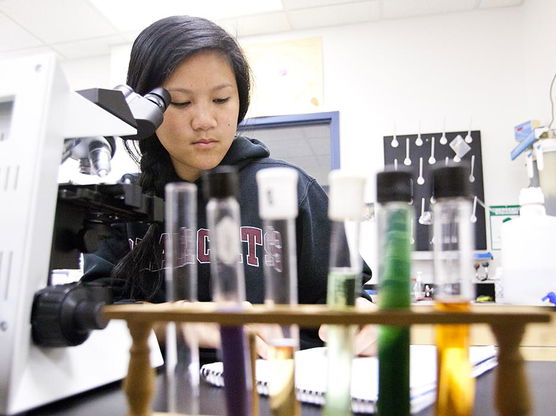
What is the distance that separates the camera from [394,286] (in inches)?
13.1

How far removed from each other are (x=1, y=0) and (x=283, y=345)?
2.62 m

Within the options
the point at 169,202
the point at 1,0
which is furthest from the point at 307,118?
the point at 169,202

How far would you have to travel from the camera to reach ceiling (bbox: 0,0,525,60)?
2336mm

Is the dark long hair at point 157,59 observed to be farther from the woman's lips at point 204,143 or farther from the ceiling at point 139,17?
the ceiling at point 139,17

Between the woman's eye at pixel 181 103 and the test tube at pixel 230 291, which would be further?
the woman's eye at pixel 181 103

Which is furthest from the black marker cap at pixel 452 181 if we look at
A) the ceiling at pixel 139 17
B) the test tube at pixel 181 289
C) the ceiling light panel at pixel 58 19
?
the ceiling light panel at pixel 58 19

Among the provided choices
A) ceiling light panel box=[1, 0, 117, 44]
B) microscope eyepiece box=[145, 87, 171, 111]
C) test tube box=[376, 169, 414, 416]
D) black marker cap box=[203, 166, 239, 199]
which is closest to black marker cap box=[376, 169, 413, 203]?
test tube box=[376, 169, 414, 416]

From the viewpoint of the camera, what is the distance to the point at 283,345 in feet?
1.19

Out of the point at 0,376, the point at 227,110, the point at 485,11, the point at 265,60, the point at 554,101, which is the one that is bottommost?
the point at 0,376

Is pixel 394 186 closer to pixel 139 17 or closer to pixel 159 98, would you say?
pixel 159 98

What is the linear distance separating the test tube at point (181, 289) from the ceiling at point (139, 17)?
2.15m

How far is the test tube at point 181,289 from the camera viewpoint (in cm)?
42

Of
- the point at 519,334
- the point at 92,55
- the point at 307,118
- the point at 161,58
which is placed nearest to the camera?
the point at 519,334

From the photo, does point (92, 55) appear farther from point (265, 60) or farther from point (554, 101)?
point (554, 101)
